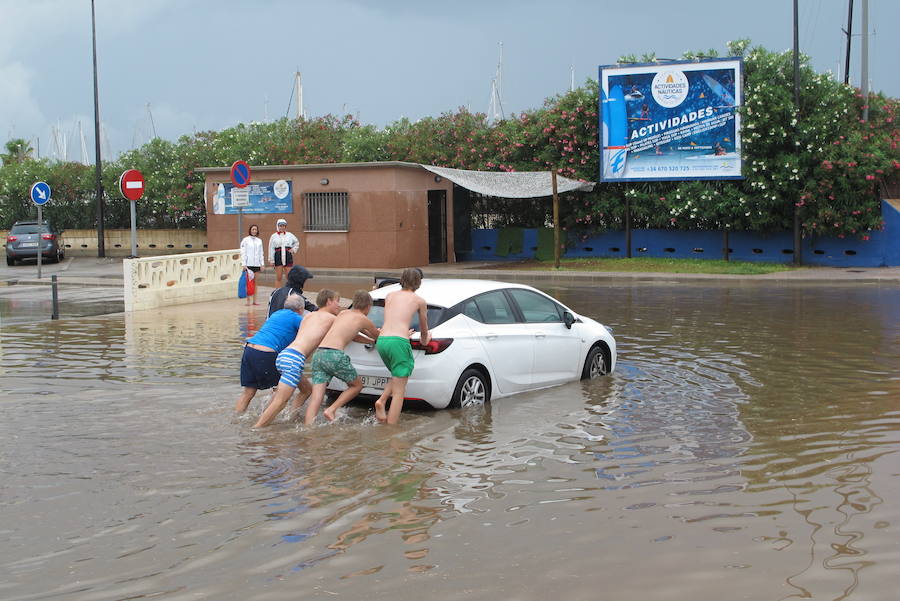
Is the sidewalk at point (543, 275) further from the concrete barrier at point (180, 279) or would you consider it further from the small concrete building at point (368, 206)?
the concrete barrier at point (180, 279)

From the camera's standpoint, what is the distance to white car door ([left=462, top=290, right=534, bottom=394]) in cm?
1055

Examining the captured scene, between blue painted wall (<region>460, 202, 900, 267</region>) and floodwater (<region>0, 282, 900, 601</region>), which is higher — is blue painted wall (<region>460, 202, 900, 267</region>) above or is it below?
above

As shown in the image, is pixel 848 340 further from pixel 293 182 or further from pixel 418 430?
pixel 293 182

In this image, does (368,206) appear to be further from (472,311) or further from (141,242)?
(472,311)

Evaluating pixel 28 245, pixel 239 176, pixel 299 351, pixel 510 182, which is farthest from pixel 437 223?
pixel 299 351

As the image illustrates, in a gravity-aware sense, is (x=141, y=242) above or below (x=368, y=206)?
below

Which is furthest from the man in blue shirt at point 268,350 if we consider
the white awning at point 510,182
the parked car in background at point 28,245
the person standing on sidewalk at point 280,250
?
the parked car in background at point 28,245

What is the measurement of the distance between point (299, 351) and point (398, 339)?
93cm

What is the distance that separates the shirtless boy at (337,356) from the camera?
381 inches

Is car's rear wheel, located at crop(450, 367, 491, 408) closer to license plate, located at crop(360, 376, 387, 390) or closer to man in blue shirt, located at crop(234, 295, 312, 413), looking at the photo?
license plate, located at crop(360, 376, 387, 390)

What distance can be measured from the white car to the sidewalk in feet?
51.4

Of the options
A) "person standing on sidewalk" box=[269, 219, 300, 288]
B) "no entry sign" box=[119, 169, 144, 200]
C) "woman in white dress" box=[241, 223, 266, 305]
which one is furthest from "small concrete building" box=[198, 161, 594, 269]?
"woman in white dress" box=[241, 223, 266, 305]

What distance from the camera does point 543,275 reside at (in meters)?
29.0

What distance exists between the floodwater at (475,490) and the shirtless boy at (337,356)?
242mm
